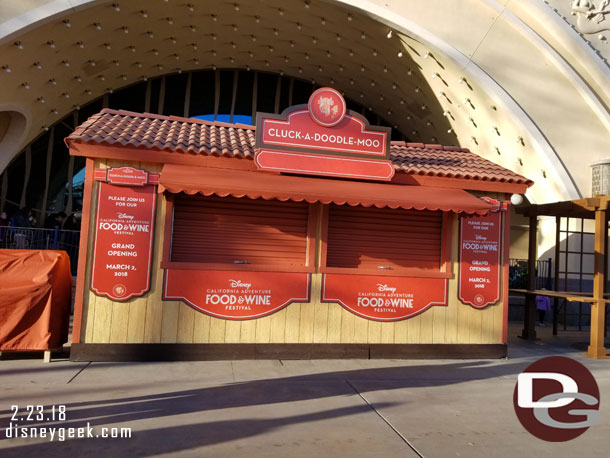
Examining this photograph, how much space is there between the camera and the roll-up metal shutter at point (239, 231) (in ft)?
25.3

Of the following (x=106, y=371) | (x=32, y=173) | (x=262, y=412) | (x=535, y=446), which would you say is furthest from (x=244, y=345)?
(x=32, y=173)

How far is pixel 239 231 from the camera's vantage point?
791 cm

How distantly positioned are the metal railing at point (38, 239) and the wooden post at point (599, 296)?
11652mm

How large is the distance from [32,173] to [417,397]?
21261mm

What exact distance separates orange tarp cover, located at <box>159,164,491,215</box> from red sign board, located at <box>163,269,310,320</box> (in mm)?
1447

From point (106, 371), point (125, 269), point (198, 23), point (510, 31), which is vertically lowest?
point (106, 371)

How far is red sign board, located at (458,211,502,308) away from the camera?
27.5 feet

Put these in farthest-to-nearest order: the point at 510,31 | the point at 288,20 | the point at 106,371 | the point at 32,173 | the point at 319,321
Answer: the point at 32,173 → the point at 288,20 → the point at 510,31 → the point at 319,321 → the point at 106,371

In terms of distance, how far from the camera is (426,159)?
29.8ft

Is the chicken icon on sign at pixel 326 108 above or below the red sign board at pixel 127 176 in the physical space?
above

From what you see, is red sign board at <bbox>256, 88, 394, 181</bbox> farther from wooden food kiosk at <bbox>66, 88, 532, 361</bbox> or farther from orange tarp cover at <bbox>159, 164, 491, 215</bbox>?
orange tarp cover at <bbox>159, 164, 491, 215</bbox>

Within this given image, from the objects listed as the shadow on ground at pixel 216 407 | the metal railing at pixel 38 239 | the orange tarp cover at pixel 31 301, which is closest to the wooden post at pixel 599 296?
the shadow on ground at pixel 216 407

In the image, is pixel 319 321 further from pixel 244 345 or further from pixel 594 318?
pixel 594 318

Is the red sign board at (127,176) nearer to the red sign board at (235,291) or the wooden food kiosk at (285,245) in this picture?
the wooden food kiosk at (285,245)
